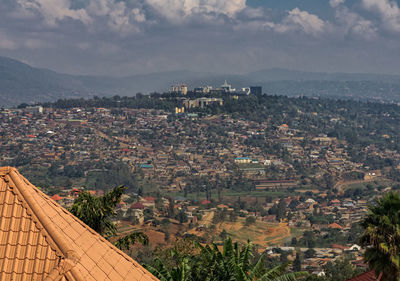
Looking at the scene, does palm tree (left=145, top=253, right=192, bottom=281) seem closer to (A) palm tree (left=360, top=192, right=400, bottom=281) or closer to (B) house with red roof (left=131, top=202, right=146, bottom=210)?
(A) palm tree (left=360, top=192, right=400, bottom=281)

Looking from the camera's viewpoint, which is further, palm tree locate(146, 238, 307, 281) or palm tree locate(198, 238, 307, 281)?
palm tree locate(198, 238, 307, 281)

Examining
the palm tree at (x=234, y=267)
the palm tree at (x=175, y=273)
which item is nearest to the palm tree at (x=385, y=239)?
the palm tree at (x=234, y=267)

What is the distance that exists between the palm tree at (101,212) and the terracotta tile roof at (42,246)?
504 cm

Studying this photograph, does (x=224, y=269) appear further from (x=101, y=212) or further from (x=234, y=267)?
(x=101, y=212)

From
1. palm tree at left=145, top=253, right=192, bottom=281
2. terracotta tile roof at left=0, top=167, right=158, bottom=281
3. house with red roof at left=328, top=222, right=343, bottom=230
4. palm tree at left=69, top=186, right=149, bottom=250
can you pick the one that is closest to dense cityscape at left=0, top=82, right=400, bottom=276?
house with red roof at left=328, top=222, right=343, bottom=230

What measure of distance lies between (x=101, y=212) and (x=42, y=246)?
5981 millimetres

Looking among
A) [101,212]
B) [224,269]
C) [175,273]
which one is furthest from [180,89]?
[175,273]

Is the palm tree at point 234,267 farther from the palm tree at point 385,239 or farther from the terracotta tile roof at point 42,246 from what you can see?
the terracotta tile roof at point 42,246

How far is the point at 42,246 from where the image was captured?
12.2ft

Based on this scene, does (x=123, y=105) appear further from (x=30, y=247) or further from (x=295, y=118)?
(x=30, y=247)

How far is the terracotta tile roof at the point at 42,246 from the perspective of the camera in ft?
11.9

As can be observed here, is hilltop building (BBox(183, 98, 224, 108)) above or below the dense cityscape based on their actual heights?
above

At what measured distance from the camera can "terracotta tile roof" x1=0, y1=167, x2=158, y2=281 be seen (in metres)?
3.62

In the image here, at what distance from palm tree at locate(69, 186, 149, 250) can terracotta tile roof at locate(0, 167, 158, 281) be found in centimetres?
504
